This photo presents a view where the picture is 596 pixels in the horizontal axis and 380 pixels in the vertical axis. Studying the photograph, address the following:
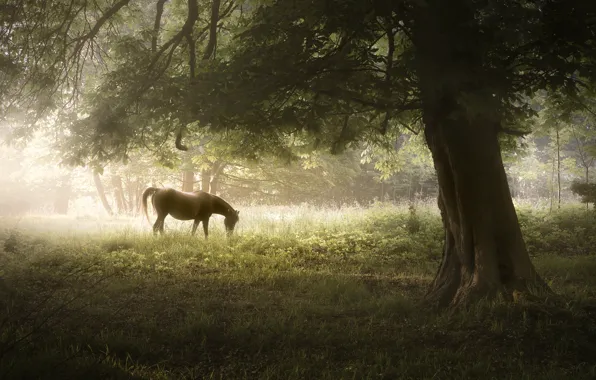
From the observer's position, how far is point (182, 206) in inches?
496

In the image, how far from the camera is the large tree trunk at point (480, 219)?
5918mm

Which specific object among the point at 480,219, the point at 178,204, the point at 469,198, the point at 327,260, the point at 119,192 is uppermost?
the point at 119,192

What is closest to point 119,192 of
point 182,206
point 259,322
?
point 182,206

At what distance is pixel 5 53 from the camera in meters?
8.13

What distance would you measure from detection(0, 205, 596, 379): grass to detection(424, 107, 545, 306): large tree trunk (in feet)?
1.88

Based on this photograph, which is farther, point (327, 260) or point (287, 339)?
point (327, 260)

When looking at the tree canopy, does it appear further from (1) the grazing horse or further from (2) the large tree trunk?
(1) the grazing horse

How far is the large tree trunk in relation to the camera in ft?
19.4

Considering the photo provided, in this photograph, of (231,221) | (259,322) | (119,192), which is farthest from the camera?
(119,192)

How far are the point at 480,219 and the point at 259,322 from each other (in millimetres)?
3309

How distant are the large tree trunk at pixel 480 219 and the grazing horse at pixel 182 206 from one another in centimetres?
753

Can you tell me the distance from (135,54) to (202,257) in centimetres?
455

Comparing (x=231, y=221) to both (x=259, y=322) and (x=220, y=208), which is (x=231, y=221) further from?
(x=259, y=322)

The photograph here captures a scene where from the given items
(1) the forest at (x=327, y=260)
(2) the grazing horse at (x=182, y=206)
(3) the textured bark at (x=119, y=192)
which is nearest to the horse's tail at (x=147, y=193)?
(2) the grazing horse at (x=182, y=206)
